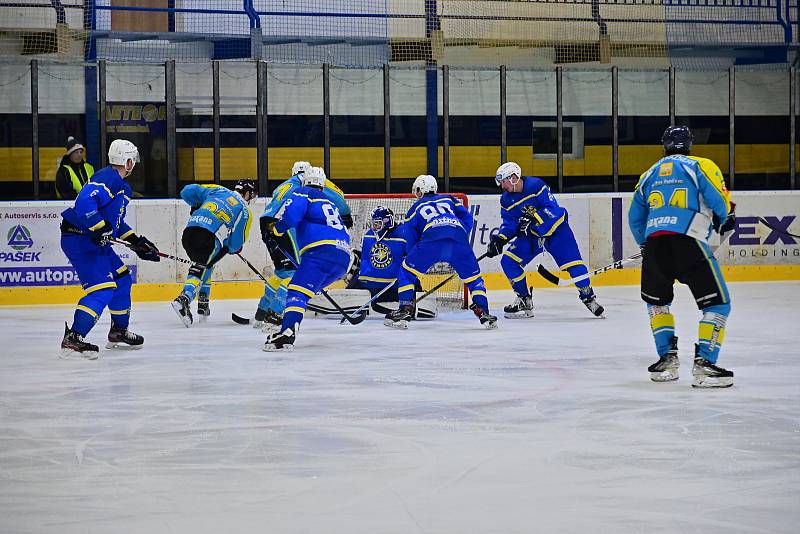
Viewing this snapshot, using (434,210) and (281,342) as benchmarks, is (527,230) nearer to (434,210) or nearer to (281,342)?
(434,210)

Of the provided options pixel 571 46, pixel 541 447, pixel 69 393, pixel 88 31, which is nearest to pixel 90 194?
pixel 69 393

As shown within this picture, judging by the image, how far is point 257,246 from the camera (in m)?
11.3

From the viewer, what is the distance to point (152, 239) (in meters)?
11.1

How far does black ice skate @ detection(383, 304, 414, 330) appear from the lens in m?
8.30

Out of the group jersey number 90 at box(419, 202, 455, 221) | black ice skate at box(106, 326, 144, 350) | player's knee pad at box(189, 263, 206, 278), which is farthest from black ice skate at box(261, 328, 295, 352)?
player's knee pad at box(189, 263, 206, 278)

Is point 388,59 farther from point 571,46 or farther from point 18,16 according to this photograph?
point 18,16

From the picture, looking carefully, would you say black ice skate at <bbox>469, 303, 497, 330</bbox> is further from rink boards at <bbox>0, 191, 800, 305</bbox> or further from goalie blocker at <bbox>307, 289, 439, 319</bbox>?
rink boards at <bbox>0, 191, 800, 305</bbox>

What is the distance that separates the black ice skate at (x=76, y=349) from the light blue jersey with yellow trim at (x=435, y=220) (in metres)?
2.55

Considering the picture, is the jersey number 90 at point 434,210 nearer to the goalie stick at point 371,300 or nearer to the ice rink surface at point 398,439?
the goalie stick at point 371,300

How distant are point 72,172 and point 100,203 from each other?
4.03m

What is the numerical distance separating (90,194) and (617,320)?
3921 mm

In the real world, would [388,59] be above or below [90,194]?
above

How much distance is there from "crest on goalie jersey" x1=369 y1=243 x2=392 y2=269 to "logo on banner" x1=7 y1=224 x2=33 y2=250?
3.31 m

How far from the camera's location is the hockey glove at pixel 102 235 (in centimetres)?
664
